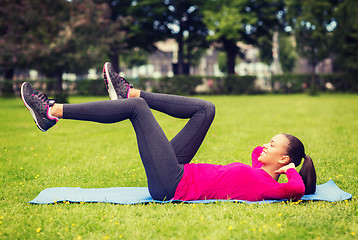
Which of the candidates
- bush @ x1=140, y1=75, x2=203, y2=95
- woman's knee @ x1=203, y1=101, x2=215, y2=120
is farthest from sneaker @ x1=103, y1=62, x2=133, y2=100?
bush @ x1=140, y1=75, x2=203, y2=95

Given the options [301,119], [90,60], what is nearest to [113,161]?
[301,119]

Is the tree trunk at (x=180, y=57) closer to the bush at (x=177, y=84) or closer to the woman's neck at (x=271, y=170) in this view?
the bush at (x=177, y=84)

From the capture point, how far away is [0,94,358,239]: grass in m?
3.27

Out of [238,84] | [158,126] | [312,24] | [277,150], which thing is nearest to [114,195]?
[158,126]

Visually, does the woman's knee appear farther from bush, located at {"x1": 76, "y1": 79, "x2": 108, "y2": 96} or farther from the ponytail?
bush, located at {"x1": 76, "y1": 79, "x2": 108, "y2": 96}

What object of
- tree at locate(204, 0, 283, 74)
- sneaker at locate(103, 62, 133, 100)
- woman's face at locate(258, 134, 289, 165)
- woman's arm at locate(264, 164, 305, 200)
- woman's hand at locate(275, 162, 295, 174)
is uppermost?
tree at locate(204, 0, 283, 74)

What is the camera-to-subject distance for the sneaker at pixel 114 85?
3.88 m

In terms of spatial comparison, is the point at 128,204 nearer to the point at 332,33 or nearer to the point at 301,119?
the point at 301,119

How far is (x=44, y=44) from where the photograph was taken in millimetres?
19047

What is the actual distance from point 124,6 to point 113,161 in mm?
28505

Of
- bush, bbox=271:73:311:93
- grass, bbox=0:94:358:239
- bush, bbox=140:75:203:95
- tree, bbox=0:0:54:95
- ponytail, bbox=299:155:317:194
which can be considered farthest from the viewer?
bush, bbox=271:73:311:93

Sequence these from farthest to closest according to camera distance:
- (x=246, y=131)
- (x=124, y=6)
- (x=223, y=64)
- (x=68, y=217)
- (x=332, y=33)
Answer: (x=223, y=64), (x=124, y=6), (x=332, y=33), (x=246, y=131), (x=68, y=217)

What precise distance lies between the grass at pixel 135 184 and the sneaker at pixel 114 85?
1.19 metres

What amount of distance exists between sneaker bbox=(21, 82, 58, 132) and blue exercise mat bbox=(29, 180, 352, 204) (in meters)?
0.91
